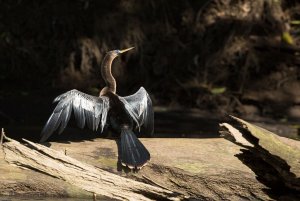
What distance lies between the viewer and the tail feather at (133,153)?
566 cm

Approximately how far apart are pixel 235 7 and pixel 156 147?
25.7 feet

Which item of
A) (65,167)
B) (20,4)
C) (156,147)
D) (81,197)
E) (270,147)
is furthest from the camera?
(20,4)

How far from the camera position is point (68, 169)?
15.7ft

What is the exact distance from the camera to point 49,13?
525 inches

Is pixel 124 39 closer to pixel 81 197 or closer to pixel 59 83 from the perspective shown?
pixel 59 83

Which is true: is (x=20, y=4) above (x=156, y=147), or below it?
above

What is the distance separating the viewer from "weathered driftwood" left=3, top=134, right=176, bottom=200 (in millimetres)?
4590

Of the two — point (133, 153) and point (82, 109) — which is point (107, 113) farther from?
point (133, 153)

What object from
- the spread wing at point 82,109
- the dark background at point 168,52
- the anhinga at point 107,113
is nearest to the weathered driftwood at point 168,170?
the anhinga at point 107,113

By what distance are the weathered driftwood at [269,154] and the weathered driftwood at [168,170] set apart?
95 cm

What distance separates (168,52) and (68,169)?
27.6 feet

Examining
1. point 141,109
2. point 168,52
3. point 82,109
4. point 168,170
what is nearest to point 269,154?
point 168,170

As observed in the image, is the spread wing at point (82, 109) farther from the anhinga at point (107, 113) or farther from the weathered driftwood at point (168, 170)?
the weathered driftwood at point (168, 170)

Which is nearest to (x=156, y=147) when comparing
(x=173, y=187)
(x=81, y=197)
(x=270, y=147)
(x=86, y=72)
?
(x=173, y=187)
